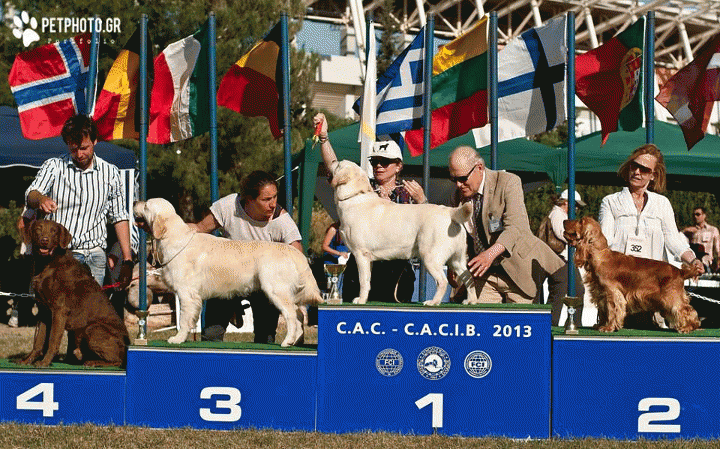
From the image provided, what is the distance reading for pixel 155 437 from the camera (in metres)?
4.96

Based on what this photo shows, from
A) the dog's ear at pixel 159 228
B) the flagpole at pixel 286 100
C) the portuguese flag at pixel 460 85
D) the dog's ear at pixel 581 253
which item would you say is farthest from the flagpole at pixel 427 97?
the dog's ear at pixel 159 228

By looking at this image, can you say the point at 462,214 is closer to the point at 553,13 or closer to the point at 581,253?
the point at 581,253

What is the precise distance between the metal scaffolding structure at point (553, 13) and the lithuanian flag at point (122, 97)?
2714 centimetres

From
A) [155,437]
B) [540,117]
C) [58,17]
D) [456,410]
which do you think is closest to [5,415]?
[155,437]

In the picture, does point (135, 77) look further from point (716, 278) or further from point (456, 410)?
point (716, 278)

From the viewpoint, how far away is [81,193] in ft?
19.5

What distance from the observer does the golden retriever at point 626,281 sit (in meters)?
5.15

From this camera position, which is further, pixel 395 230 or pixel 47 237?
pixel 47 237

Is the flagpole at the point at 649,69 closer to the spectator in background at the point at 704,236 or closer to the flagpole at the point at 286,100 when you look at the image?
the flagpole at the point at 286,100

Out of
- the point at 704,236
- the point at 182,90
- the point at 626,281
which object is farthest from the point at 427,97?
the point at 704,236

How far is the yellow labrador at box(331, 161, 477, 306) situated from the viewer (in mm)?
5047

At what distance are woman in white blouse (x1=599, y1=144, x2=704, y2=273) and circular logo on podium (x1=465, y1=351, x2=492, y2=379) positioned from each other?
1.26 meters

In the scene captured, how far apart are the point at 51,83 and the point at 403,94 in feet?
11.0

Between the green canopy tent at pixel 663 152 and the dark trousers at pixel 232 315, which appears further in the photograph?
the green canopy tent at pixel 663 152
